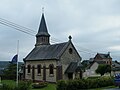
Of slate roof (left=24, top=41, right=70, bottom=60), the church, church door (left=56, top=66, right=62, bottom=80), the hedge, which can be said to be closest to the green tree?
the church

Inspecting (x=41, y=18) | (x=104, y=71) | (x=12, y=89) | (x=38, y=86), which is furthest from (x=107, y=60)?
(x=12, y=89)

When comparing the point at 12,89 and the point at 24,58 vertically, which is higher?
the point at 24,58

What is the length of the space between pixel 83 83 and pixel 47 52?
1826 cm

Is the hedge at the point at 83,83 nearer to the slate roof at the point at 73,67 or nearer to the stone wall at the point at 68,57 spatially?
the slate roof at the point at 73,67

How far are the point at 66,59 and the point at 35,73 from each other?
918 cm

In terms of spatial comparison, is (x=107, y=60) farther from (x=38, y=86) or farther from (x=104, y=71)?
(x=38, y=86)

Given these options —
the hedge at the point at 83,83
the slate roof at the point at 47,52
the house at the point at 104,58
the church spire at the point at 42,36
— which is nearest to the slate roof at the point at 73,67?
the slate roof at the point at 47,52

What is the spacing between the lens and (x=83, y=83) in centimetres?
3078

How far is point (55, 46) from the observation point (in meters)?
47.7

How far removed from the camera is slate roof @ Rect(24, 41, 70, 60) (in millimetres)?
44450

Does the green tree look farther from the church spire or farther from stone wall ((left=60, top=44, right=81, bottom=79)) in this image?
stone wall ((left=60, top=44, right=81, bottom=79))

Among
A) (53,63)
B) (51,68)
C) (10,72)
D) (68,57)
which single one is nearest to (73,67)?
(68,57)

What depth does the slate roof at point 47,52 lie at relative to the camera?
44.5 m

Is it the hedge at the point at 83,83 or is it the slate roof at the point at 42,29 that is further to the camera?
the slate roof at the point at 42,29
